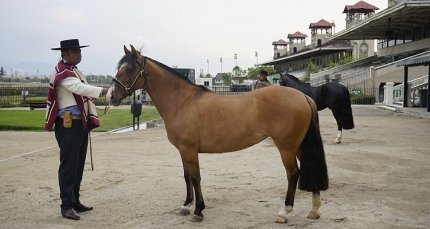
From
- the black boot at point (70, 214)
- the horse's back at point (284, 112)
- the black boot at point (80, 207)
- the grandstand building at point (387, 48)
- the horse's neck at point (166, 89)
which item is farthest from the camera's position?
the grandstand building at point (387, 48)

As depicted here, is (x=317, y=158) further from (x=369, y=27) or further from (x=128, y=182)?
(x=369, y=27)

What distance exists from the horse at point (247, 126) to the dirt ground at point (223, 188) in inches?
21.2

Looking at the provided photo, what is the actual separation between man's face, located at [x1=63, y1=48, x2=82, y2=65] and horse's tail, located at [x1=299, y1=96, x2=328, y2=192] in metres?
2.94

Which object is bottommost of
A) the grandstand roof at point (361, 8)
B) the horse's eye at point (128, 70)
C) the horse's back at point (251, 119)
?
the horse's back at point (251, 119)

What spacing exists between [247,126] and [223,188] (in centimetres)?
208

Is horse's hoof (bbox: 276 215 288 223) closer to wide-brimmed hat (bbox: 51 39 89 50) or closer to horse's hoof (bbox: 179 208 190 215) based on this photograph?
horse's hoof (bbox: 179 208 190 215)

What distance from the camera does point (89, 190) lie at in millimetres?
7000

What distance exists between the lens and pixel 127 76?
17.7 feet

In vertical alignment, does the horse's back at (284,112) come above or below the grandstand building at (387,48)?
below

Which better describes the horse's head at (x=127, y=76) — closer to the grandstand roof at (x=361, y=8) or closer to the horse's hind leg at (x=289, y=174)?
the horse's hind leg at (x=289, y=174)

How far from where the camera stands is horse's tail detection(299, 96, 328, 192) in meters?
5.27

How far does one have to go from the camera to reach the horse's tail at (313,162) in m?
5.27

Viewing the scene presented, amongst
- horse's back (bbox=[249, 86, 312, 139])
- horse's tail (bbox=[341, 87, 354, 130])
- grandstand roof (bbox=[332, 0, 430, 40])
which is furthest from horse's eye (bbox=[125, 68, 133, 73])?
grandstand roof (bbox=[332, 0, 430, 40])

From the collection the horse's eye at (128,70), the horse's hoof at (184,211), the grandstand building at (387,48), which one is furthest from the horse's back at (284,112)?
the grandstand building at (387,48)
